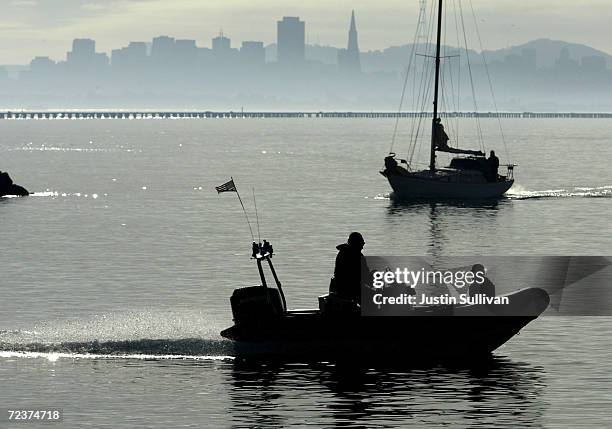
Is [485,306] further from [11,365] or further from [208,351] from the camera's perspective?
[11,365]

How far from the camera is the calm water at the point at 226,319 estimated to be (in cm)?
3262

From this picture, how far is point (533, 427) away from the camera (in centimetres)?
3095

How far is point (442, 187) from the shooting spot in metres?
99.9

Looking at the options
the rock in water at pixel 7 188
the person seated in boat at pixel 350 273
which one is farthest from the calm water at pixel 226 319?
the rock in water at pixel 7 188

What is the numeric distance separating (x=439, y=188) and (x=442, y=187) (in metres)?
0.22

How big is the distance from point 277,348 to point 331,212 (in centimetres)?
6019

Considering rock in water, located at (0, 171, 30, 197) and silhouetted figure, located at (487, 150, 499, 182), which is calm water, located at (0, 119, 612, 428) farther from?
rock in water, located at (0, 171, 30, 197)

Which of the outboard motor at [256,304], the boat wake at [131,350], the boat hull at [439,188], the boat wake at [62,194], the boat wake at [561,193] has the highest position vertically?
the boat wake at [62,194]

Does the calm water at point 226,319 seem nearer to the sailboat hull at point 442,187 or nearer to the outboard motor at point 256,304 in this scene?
the outboard motor at point 256,304

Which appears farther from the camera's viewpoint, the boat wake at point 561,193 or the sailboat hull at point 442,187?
the boat wake at point 561,193

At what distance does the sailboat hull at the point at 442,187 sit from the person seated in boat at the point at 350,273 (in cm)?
6433

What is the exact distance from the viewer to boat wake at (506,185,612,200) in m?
113

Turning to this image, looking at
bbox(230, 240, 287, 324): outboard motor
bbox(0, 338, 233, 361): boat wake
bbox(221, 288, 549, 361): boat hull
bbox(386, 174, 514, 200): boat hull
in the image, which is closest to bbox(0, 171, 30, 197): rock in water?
bbox(386, 174, 514, 200): boat hull

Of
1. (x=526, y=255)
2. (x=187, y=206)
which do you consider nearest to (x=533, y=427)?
(x=526, y=255)
